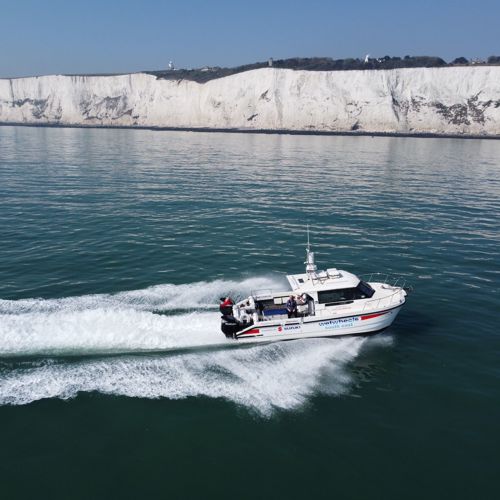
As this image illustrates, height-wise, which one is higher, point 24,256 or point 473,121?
point 473,121

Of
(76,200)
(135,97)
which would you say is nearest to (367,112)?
(135,97)

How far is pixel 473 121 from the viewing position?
124312 mm

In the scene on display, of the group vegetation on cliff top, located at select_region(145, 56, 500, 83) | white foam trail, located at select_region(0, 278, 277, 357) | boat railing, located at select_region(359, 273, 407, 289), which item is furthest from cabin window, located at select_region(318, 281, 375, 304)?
vegetation on cliff top, located at select_region(145, 56, 500, 83)

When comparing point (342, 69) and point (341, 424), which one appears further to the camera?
point (342, 69)

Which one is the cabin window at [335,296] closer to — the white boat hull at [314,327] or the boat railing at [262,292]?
the white boat hull at [314,327]

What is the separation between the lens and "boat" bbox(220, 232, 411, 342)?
18.2 metres

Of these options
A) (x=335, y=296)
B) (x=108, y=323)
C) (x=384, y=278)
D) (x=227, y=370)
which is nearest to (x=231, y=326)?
(x=227, y=370)

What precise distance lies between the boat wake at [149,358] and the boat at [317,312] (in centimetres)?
54

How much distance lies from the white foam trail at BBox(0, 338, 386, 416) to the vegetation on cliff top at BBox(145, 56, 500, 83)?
466ft

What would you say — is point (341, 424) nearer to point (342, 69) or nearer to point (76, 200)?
point (76, 200)

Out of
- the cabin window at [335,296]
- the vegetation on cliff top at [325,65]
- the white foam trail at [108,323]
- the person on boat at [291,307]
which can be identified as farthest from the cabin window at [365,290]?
the vegetation on cliff top at [325,65]

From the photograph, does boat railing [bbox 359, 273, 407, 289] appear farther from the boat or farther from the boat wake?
the boat wake

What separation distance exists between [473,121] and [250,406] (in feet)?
449

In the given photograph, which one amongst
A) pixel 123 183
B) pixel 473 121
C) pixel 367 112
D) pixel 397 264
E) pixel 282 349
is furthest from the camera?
pixel 367 112
